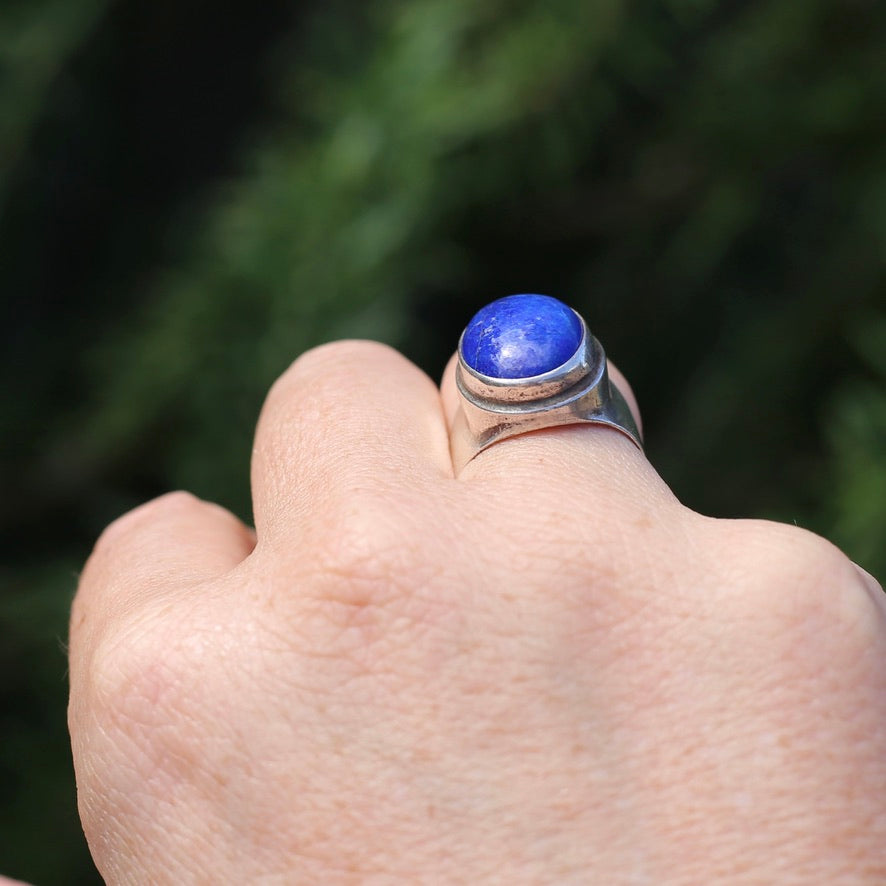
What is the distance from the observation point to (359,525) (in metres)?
0.53

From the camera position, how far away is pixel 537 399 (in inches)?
23.1

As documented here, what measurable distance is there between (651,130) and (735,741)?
90 cm

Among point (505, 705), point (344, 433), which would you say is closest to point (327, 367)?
point (344, 433)

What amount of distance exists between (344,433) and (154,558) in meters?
0.14

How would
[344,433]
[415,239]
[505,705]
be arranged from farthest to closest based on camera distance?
1. [415,239]
2. [344,433]
3. [505,705]

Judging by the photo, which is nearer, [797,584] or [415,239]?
[797,584]

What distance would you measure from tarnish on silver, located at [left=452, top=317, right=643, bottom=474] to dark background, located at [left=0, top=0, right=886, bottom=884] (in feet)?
1.62

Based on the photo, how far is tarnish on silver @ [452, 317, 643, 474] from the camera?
1.90 feet

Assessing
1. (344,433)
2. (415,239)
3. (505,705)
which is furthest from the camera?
(415,239)

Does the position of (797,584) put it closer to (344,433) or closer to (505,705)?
(505,705)

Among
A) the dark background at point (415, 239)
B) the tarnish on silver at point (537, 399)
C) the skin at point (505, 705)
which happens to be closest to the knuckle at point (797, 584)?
the skin at point (505, 705)

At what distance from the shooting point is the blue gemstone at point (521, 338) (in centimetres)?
58

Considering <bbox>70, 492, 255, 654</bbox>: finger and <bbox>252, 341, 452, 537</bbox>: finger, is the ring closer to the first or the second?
<bbox>252, 341, 452, 537</bbox>: finger

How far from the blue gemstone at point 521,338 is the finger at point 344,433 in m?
0.06
